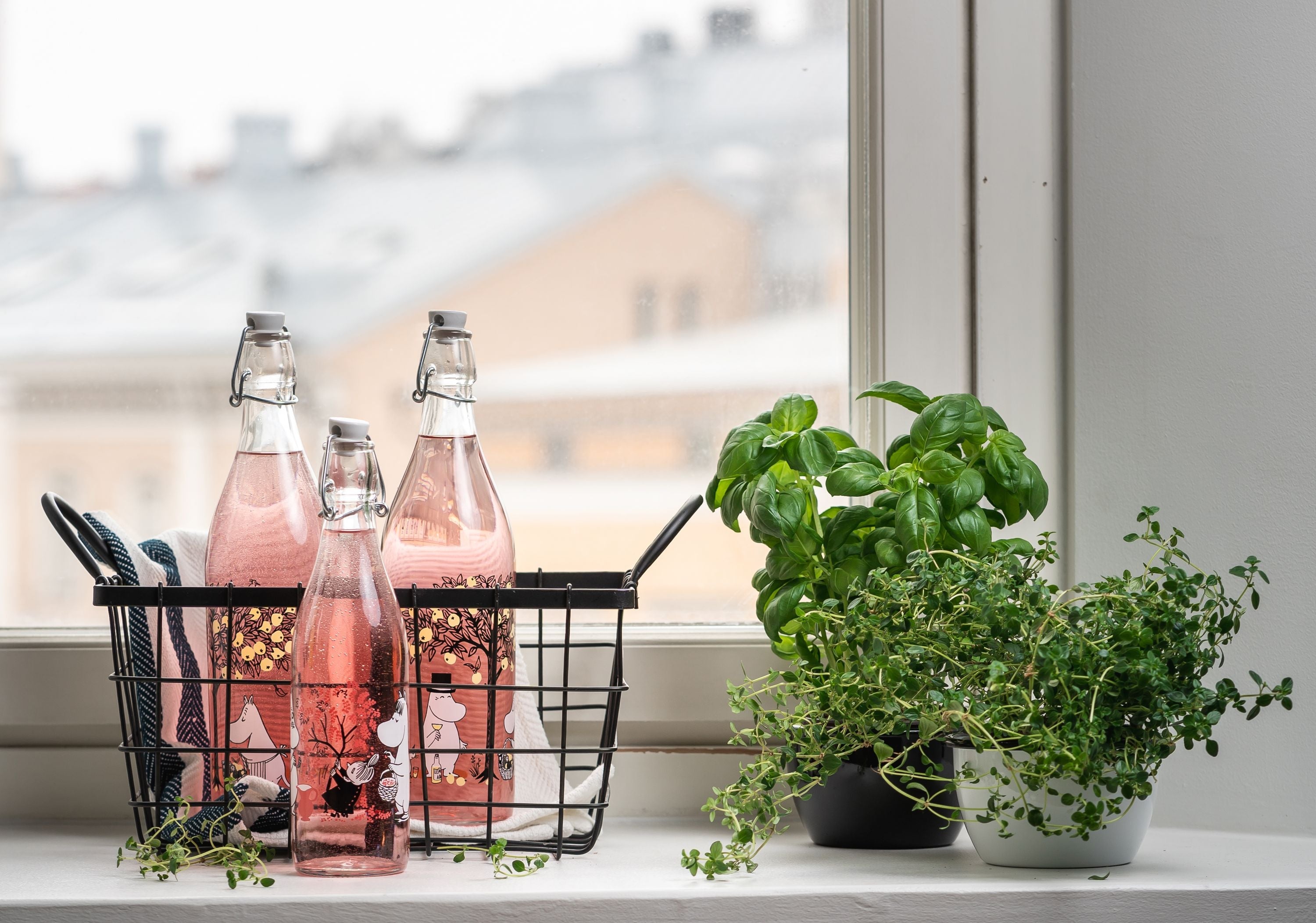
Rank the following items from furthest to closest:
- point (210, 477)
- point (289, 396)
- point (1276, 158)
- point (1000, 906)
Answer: point (210, 477) → point (1276, 158) → point (289, 396) → point (1000, 906)

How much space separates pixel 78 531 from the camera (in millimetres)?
821

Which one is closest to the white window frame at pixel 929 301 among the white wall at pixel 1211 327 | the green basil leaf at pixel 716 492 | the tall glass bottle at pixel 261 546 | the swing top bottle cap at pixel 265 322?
the white wall at pixel 1211 327

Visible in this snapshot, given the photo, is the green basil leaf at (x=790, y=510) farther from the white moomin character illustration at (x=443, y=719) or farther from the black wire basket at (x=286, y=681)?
the white moomin character illustration at (x=443, y=719)

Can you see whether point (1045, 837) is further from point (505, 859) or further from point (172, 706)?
point (172, 706)

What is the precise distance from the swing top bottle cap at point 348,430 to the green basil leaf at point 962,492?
40 cm

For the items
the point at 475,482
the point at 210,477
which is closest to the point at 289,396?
the point at 475,482

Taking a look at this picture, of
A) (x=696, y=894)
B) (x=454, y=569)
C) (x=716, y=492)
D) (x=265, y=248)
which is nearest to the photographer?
(x=696, y=894)

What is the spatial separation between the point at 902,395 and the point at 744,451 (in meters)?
0.13

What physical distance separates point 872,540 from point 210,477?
1.91 ft

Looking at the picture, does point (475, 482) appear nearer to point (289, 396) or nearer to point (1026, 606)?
point (289, 396)

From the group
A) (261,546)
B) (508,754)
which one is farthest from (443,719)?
(261,546)

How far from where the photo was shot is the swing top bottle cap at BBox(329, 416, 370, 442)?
2.31 feet

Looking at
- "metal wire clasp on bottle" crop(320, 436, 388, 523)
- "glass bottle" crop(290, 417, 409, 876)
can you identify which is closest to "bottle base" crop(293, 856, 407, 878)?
"glass bottle" crop(290, 417, 409, 876)

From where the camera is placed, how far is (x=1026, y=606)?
28.8 inches
